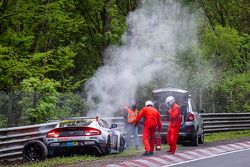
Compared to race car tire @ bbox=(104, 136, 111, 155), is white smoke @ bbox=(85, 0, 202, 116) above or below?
above

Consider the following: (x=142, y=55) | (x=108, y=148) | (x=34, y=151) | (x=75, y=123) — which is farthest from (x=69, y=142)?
(x=142, y=55)

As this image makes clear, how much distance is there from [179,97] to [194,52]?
8.82m

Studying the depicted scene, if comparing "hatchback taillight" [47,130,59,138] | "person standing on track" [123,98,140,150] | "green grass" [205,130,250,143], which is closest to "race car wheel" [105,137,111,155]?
"hatchback taillight" [47,130,59,138]

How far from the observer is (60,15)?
23.2 metres

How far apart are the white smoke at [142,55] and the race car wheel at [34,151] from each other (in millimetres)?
6355

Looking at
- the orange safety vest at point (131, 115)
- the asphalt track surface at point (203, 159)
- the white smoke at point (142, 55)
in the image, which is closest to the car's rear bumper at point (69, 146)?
the asphalt track surface at point (203, 159)

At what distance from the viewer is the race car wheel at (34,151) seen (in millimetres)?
14273

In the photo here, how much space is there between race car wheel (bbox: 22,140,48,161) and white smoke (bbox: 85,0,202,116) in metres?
6.36

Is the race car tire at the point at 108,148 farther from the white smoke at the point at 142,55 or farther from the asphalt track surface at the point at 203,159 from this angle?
the white smoke at the point at 142,55

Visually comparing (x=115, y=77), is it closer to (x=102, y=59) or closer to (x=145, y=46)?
(x=145, y=46)

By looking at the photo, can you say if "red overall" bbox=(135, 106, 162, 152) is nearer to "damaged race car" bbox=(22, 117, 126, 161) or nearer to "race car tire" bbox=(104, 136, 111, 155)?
"race car tire" bbox=(104, 136, 111, 155)

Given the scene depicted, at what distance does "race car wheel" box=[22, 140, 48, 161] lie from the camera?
46.8 feet

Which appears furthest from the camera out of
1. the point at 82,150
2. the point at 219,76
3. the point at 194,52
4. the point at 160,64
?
the point at 219,76

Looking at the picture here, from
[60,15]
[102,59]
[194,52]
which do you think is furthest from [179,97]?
[102,59]
